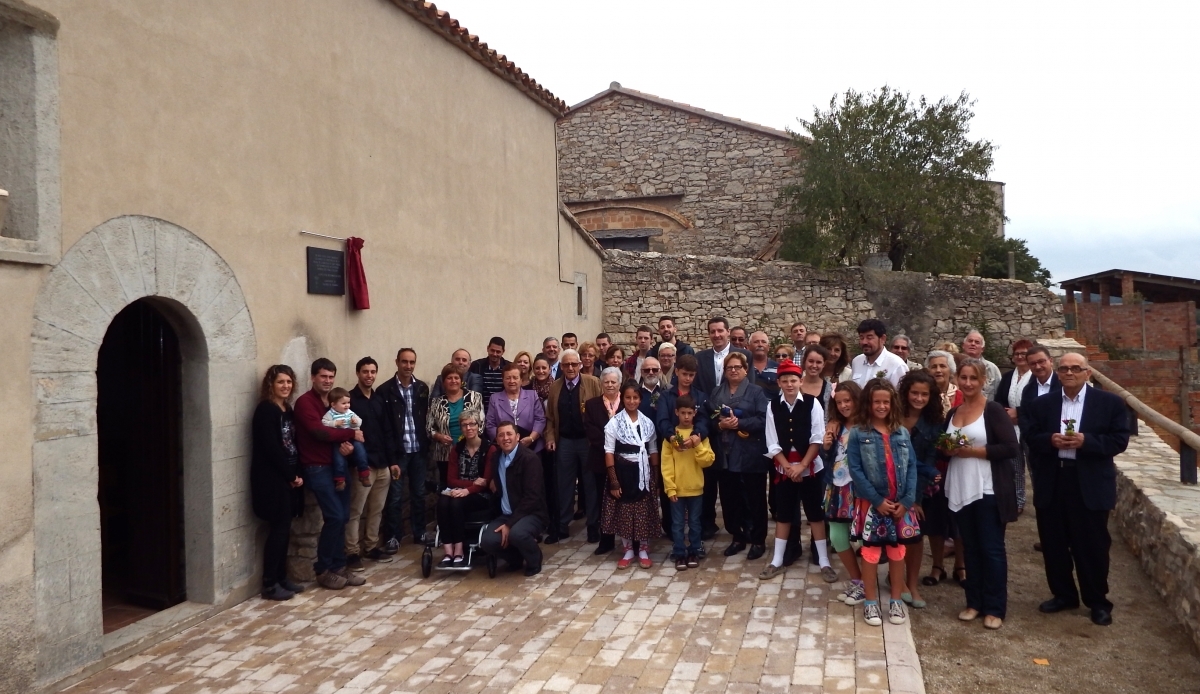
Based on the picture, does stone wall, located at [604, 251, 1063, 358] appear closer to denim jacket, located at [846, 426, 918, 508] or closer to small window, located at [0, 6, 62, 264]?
denim jacket, located at [846, 426, 918, 508]

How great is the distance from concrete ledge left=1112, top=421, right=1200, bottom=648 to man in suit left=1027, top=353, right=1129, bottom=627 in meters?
0.41

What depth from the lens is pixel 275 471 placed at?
5.73m

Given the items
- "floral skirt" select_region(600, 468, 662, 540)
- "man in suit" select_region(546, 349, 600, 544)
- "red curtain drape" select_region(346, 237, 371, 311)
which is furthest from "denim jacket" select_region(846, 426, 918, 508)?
"red curtain drape" select_region(346, 237, 371, 311)

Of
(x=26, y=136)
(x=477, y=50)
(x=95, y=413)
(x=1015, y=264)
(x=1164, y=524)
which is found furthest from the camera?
(x=1015, y=264)

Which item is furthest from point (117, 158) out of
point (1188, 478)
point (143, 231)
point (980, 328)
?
point (980, 328)

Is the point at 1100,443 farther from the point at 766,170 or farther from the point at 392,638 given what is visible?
the point at 766,170

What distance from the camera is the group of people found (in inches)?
202

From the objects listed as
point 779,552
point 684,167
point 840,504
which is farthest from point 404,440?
point 684,167

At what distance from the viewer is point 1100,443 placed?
4.95 metres

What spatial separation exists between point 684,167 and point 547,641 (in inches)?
570

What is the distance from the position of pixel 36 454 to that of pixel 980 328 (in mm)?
13756

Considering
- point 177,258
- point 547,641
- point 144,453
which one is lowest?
point 547,641

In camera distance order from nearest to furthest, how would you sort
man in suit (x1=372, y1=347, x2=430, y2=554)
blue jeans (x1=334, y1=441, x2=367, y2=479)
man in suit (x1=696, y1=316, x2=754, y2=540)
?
blue jeans (x1=334, y1=441, x2=367, y2=479) → man in suit (x1=372, y1=347, x2=430, y2=554) → man in suit (x1=696, y1=316, x2=754, y2=540)

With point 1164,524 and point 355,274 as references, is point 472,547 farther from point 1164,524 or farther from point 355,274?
point 1164,524
